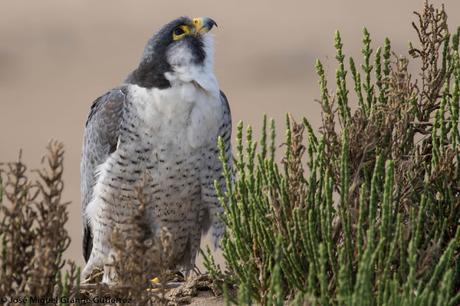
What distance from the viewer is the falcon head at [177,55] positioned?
18.4 ft

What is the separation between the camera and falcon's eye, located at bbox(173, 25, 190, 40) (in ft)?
19.0

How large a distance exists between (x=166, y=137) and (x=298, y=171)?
139 centimetres

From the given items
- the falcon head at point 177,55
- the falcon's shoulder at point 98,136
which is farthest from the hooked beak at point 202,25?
the falcon's shoulder at point 98,136

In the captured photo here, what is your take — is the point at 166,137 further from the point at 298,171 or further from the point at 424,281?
the point at 424,281

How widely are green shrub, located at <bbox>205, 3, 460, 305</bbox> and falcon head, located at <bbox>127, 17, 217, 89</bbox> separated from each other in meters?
1.28

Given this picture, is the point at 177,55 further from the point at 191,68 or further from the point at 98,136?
the point at 98,136

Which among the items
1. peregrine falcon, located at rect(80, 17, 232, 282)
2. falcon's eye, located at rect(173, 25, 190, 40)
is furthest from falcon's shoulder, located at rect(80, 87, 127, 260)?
falcon's eye, located at rect(173, 25, 190, 40)

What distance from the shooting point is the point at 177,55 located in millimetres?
5680

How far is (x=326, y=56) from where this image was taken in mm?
4324

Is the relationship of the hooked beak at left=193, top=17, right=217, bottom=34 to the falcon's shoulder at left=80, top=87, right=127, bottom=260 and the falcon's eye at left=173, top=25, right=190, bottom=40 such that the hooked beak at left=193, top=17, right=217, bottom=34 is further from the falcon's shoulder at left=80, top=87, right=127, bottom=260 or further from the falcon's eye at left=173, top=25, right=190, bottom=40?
the falcon's shoulder at left=80, top=87, right=127, bottom=260

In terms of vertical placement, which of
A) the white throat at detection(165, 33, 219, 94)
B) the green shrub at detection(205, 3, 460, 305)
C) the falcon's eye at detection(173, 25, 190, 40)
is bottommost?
the green shrub at detection(205, 3, 460, 305)

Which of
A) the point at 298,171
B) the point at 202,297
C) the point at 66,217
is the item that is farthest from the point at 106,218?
the point at 66,217

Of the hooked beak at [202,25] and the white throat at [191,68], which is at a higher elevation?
the hooked beak at [202,25]

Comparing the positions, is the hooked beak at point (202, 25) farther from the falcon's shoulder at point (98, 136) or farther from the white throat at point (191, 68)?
the falcon's shoulder at point (98, 136)
